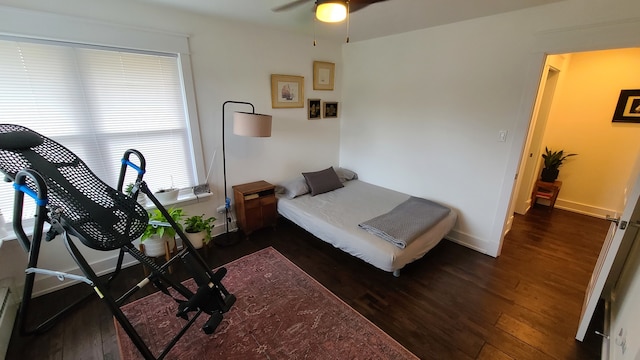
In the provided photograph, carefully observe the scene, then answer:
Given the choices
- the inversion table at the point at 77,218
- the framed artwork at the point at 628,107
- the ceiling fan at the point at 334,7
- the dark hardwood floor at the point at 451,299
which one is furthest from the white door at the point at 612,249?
the framed artwork at the point at 628,107

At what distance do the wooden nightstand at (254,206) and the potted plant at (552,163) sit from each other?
13.4ft

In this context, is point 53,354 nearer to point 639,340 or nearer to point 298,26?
point 639,340

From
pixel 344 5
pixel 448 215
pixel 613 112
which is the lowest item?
pixel 448 215

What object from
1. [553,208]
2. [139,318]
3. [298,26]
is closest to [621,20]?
[298,26]

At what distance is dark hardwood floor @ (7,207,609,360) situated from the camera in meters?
1.74

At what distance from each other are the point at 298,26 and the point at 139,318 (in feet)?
10.4

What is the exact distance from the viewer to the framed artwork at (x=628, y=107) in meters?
3.26

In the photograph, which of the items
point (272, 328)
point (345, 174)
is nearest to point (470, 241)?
point (345, 174)

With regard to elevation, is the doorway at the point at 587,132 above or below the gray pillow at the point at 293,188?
above

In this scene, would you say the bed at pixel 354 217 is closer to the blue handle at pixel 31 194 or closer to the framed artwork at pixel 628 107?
the blue handle at pixel 31 194

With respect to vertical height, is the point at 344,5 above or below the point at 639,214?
above

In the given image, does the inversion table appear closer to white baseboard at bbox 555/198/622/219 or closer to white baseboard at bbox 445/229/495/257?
white baseboard at bbox 445/229/495/257

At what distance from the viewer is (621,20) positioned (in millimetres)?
1856

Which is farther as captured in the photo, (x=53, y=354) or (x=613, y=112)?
(x=613, y=112)
